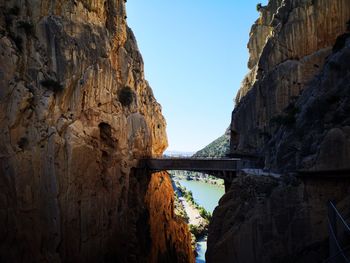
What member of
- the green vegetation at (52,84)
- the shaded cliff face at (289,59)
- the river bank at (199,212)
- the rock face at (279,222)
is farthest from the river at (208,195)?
the rock face at (279,222)

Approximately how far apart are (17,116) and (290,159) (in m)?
15.8

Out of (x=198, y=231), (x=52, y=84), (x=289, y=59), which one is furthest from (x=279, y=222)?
(x=198, y=231)

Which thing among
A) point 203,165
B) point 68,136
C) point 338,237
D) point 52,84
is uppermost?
point 52,84

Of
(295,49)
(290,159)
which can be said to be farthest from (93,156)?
(295,49)

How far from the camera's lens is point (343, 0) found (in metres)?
29.1

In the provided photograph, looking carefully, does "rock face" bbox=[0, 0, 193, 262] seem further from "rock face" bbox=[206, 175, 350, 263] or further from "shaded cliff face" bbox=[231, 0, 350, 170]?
"shaded cliff face" bbox=[231, 0, 350, 170]

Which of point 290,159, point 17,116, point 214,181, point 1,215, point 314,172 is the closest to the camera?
point 314,172

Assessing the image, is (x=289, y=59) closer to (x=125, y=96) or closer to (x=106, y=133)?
(x=125, y=96)

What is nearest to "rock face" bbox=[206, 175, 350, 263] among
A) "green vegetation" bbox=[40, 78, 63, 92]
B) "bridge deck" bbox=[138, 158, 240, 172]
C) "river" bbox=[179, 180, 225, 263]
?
"bridge deck" bbox=[138, 158, 240, 172]

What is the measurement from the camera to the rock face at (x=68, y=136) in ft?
67.6

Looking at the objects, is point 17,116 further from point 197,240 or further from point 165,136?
point 197,240

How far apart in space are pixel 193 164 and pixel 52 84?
1512 cm

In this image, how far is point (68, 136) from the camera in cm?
2359

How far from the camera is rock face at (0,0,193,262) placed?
2061 cm
